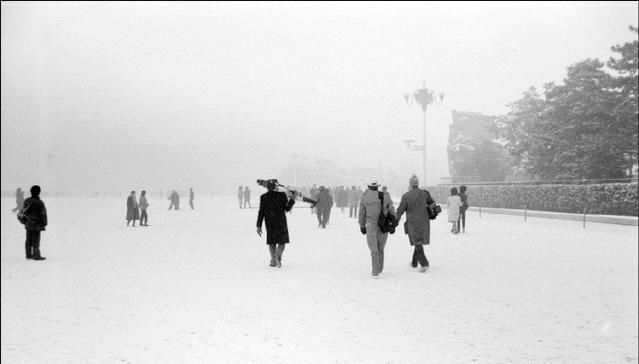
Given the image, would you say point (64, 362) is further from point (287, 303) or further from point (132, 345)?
point (287, 303)

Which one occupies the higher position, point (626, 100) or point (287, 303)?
point (626, 100)

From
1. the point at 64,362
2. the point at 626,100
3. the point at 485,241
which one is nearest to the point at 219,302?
the point at 64,362

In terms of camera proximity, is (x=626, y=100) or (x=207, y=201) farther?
(x=626, y=100)

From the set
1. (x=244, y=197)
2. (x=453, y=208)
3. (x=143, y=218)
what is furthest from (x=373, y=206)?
(x=143, y=218)

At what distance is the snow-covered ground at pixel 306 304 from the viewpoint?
19.6 feet

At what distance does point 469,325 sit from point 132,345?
16.0 ft

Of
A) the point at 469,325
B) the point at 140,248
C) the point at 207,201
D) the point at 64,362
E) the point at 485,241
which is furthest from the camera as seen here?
the point at 485,241

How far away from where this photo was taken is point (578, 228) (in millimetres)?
27312

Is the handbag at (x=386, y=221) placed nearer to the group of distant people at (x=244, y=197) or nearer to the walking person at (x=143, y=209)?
the group of distant people at (x=244, y=197)

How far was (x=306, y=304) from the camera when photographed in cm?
861

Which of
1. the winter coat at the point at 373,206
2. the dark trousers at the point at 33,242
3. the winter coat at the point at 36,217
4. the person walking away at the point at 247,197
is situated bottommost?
the dark trousers at the point at 33,242

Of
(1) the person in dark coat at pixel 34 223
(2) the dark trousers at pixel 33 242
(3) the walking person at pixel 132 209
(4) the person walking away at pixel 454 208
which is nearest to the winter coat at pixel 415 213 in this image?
(1) the person in dark coat at pixel 34 223

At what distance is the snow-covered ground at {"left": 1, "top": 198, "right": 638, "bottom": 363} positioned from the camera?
5.97 meters

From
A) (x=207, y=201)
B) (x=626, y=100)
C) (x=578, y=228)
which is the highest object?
(x=626, y=100)
